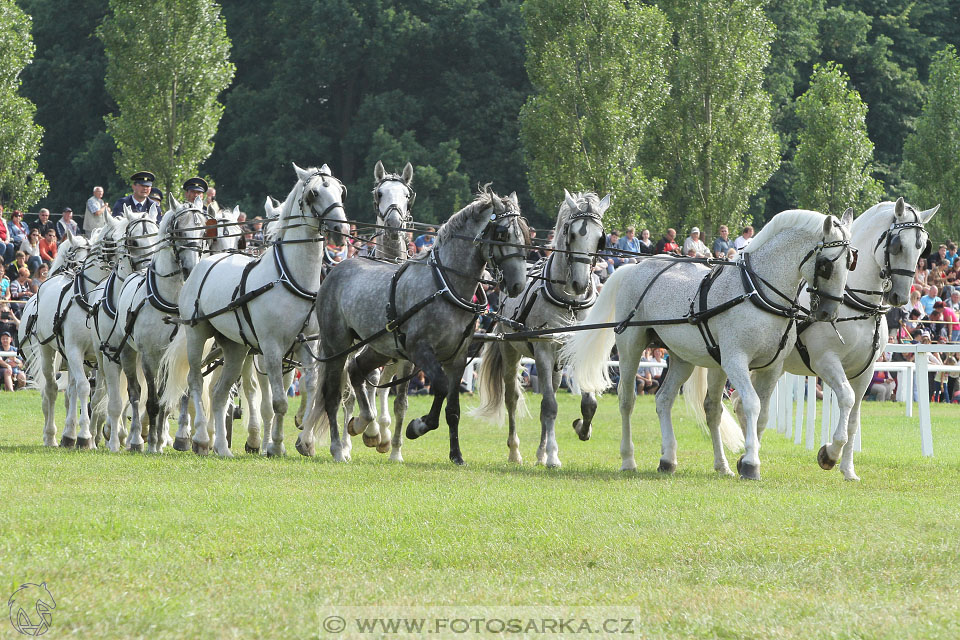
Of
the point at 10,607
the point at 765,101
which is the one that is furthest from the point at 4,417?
the point at 765,101

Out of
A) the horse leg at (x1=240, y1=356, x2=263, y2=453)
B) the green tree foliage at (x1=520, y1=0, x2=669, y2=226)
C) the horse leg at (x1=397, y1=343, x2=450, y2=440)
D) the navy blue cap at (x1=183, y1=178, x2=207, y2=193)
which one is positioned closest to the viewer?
the horse leg at (x1=397, y1=343, x2=450, y2=440)

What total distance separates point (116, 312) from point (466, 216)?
413 centimetres

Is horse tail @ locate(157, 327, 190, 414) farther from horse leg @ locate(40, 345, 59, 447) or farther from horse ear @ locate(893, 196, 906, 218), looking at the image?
horse ear @ locate(893, 196, 906, 218)

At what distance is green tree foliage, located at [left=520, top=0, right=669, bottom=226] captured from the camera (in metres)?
37.3

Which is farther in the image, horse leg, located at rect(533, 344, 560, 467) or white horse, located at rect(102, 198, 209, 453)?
white horse, located at rect(102, 198, 209, 453)

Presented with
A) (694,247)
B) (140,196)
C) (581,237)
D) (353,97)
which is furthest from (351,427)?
(353,97)

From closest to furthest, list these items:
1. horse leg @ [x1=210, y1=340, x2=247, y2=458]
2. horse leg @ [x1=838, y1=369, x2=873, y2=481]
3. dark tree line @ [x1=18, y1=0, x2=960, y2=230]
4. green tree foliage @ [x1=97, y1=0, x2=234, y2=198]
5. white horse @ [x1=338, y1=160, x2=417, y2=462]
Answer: horse leg @ [x1=838, y1=369, x2=873, y2=481] → horse leg @ [x1=210, y1=340, x2=247, y2=458] → white horse @ [x1=338, y1=160, x2=417, y2=462] → green tree foliage @ [x1=97, y1=0, x2=234, y2=198] → dark tree line @ [x1=18, y1=0, x2=960, y2=230]

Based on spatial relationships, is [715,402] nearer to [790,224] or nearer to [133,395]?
[790,224]

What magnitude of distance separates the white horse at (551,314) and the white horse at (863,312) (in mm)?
2072

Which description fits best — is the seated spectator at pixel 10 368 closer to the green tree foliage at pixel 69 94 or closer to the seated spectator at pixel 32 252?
the seated spectator at pixel 32 252

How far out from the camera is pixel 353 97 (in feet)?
160

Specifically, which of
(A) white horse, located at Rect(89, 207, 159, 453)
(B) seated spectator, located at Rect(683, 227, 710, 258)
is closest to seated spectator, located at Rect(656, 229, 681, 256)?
(B) seated spectator, located at Rect(683, 227, 710, 258)

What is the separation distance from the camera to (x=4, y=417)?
18281 mm

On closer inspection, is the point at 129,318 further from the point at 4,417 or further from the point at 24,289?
the point at 24,289
